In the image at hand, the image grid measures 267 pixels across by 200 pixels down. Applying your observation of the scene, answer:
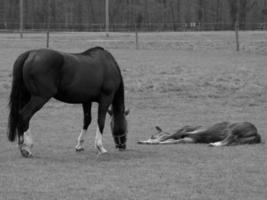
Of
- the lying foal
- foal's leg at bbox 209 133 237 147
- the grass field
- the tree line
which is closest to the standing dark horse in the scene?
the grass field

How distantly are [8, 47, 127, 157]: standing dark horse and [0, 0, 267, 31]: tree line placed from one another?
215 feet

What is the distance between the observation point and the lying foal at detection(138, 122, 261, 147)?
1237 centimetres

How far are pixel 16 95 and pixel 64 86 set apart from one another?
2.41 ft

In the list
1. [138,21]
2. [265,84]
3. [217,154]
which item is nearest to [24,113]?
[217,154]

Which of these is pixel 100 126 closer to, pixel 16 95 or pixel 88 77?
pixel 88 77

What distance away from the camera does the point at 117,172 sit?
31.2 ft

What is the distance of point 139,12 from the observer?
270 ft

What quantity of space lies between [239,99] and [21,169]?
38.8 feet

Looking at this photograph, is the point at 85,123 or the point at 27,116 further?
the point at 85,123

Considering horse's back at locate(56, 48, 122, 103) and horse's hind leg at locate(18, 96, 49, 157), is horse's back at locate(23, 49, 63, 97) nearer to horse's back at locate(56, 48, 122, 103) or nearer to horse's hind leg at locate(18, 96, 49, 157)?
horse's hind leg at locate(18, 96, 49, 157)

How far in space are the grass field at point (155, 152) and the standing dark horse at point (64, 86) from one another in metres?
0.44

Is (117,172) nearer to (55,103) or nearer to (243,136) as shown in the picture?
(243,136)

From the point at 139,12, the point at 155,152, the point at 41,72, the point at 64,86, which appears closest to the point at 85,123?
the point at 64,86

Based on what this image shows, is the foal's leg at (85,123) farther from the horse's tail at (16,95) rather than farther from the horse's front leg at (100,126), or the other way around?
the horse's tail at (16,95)
